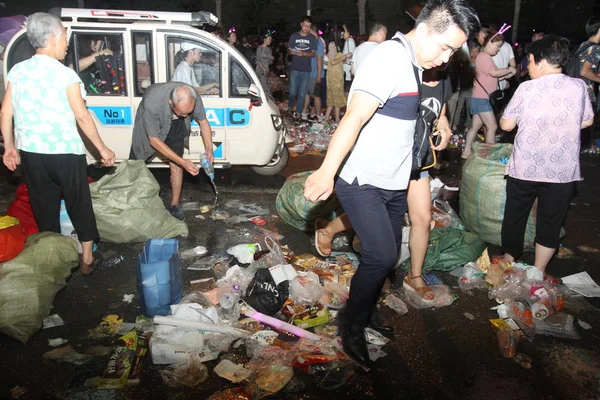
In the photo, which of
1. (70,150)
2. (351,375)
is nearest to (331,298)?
(351,375)

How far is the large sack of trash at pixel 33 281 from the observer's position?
10.1 feet

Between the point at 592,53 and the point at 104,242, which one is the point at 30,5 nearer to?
the point at 104,242

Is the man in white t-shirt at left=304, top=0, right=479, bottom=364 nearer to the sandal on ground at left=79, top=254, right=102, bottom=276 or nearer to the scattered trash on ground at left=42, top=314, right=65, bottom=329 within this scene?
the scattered trash on ground at left=42, top=314, right=65, bottom=329

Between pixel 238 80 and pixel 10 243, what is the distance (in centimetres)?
348

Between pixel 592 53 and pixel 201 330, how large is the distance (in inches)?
250

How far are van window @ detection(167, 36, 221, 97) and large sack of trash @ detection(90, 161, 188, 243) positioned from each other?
1.59 m

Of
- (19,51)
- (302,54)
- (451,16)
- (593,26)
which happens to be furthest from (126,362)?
(302,54)

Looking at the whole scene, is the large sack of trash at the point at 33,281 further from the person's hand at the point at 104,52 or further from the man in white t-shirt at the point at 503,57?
the man in white t-shirt at the point at 503,57

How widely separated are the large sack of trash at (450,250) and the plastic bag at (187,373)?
2.16 m

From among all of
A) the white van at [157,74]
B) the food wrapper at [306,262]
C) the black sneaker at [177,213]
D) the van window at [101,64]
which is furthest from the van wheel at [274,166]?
the food wrapper at [306,262]

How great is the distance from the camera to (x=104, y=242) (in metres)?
4.66

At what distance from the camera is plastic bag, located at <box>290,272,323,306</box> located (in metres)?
3.61

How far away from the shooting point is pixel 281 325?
131 inches

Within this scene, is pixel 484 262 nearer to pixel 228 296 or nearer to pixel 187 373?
pixel 228 296
